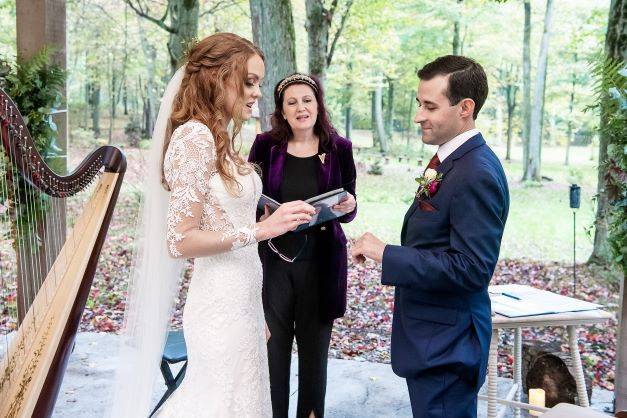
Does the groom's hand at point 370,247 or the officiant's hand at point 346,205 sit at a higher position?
the officiant's hand at point 346,205

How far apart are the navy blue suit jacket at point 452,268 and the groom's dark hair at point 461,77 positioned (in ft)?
0.44

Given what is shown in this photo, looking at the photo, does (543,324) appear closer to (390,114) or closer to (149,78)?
(149,78)

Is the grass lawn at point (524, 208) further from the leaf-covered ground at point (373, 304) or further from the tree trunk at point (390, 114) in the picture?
the tree trunk at point (390, 114)

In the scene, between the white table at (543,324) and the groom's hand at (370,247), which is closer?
the groom's hand at (370,247)

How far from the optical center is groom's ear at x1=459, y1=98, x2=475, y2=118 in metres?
1.91

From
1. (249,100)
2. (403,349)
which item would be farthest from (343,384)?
(249,100)

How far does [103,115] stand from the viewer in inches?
584

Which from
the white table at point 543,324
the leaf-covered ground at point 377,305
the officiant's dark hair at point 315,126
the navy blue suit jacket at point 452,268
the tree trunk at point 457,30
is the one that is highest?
the tree trunk at point 457,30

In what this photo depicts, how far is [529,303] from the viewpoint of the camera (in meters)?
2.86

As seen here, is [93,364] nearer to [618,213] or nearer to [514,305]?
[514,305]

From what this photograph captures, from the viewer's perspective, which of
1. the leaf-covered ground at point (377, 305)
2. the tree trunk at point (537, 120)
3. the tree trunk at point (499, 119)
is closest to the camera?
the leaf-covered ground at point (377, 305)

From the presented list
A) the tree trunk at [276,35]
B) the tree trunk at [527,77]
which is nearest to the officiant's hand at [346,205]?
the tree trunk at [276,35]

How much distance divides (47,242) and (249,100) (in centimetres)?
270

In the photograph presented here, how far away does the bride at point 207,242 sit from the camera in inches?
79.0
